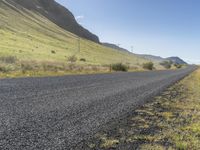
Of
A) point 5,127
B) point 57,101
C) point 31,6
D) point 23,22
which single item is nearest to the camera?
point 5,127

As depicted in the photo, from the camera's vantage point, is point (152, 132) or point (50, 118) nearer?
point (152, 132)

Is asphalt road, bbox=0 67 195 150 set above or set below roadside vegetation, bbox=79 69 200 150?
above

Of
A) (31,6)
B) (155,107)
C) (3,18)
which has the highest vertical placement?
(31,6)

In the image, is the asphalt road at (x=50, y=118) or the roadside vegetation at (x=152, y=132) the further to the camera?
the roadside vegetation at (x=152, y=132)

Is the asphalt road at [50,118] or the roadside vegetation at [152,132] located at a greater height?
the asphalt road at [50,118]

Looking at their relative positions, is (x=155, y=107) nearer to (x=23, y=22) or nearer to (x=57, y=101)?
(x=57, y=101)

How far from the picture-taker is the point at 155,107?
15.2 meters

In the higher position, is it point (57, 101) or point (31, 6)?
point (31, 6)

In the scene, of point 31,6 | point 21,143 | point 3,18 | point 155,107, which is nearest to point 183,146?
point 21,143

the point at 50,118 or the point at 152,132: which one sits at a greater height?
the point at 50,118

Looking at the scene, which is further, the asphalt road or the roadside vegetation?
the roadside vegetation

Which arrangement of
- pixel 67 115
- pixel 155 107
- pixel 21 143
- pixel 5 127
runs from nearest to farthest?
pixel 21 143
pixel 5 127
pixel 67 115
pixel 155 107

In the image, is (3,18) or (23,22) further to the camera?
(23,22)

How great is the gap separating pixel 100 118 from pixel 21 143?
14.0ft
